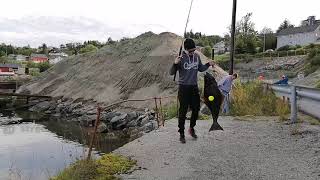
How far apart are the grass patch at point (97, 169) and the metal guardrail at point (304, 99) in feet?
16.4

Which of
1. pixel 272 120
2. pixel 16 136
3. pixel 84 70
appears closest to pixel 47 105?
pixel 84 70

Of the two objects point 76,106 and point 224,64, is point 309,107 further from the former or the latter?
point 224,64

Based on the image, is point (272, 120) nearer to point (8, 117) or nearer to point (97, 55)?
point (8, 117)

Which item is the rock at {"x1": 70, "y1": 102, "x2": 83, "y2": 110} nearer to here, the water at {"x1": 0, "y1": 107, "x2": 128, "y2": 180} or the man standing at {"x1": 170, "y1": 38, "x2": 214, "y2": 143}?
the water at {"x1": 0, "y1": 107, "x2": 128, "y2": 180}

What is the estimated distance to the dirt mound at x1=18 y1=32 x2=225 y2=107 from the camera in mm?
40562

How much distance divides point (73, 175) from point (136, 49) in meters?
45.5

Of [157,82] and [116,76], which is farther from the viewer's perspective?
[116,76]

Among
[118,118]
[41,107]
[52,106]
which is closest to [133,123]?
[118,118]

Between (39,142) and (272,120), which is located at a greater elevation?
(272,120)

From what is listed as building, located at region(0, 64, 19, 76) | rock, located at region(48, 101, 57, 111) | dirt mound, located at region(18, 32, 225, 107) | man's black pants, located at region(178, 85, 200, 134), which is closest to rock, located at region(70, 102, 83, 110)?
dirt mound, located at region(18, 32, 225, 107)

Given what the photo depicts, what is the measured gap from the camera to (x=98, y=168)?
644 cm

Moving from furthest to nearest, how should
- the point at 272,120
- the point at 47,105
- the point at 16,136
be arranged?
the point at 47,105 → the point at 16,136 → the point at 272,120

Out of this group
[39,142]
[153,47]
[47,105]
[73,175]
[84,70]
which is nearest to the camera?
[73,175]

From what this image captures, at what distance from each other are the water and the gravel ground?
1663 millimetres
